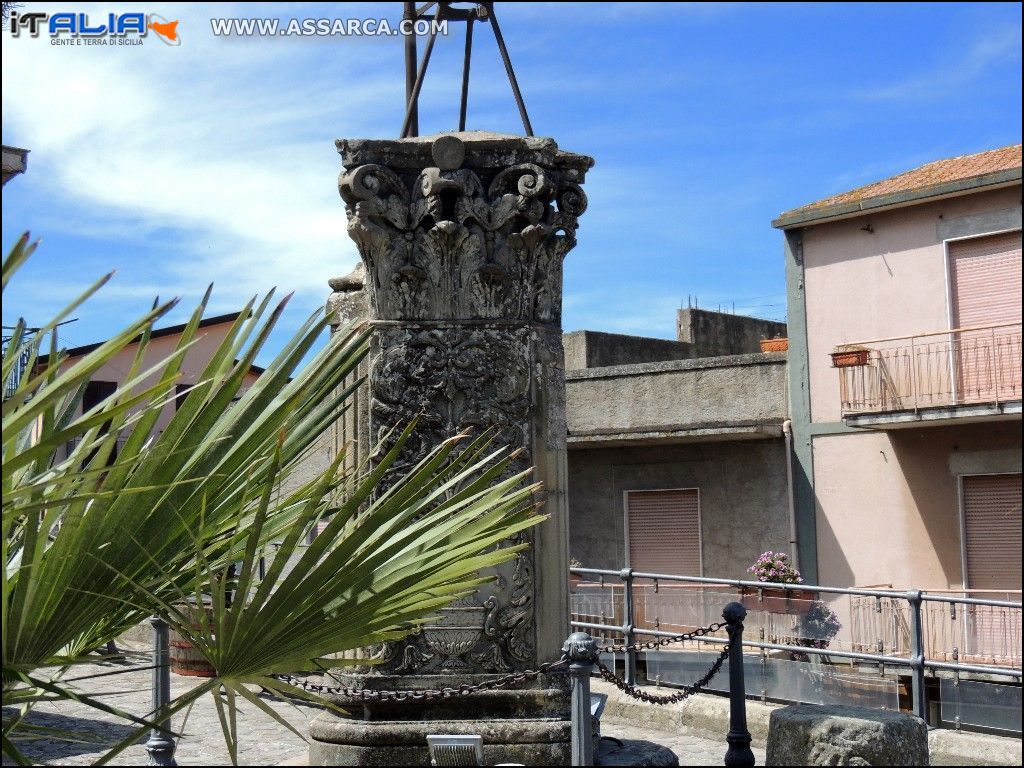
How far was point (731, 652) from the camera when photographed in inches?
289

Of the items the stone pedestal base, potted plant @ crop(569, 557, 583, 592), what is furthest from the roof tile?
the stone pedestal base

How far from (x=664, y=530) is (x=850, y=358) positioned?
14.7 ft

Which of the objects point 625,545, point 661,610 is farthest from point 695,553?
point 661,610

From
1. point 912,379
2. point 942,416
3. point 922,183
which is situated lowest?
point 942,416

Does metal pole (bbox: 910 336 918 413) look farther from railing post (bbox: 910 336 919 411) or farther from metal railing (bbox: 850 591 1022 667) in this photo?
metal railing (bbox: 850 591 1022 667)

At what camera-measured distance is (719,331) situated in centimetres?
2852

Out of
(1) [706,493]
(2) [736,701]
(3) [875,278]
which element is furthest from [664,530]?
(2) [736,701]

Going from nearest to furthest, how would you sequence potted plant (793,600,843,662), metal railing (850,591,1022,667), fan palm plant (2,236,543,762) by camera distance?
fan palm plant (2,236,543,762) → potted plant (793,600,843,662) → metal railing (850,591,1022,667)

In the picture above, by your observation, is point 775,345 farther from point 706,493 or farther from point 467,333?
point 467,333

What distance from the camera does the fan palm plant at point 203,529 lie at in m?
3.38

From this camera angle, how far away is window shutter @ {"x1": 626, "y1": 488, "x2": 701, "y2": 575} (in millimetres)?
20672

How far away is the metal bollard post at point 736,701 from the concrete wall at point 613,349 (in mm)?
15445

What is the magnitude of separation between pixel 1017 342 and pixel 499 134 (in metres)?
12.5

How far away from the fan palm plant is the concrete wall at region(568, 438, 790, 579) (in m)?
16.1
